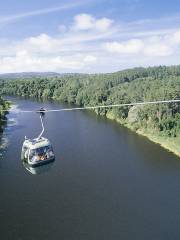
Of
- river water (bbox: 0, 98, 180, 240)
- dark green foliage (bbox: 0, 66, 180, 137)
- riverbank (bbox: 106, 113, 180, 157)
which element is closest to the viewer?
river water (bbox: 0, 98, 180, 240)

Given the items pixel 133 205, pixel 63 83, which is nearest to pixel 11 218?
pixel 133 205

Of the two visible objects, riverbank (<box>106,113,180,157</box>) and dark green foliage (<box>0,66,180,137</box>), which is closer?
riverbank (<box>106,113,180,157</box>)

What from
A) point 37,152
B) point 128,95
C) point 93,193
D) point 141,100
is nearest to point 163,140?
point 141,100

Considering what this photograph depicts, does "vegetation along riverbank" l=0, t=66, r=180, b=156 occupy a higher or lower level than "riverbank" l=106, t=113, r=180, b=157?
higher

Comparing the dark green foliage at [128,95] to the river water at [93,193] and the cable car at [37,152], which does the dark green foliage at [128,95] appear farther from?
the cable car at [37,152]

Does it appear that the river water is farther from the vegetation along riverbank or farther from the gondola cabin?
the vegetation along riverbank

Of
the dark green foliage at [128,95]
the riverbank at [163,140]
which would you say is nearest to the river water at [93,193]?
the riverbank at [163,140]

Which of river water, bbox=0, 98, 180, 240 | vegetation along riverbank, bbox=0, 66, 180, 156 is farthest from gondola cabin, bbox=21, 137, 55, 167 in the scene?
vegetation along riverbank, bbox=0, 66, 180, 156
